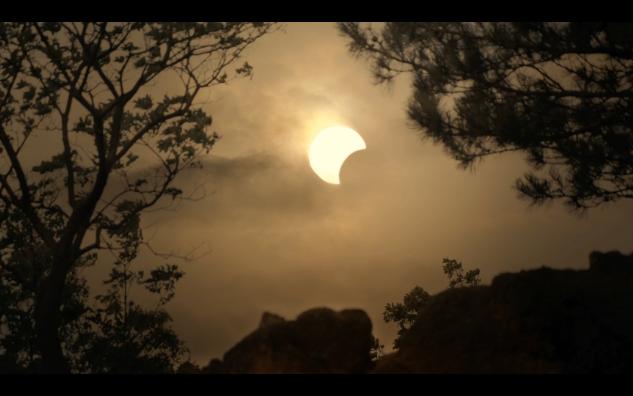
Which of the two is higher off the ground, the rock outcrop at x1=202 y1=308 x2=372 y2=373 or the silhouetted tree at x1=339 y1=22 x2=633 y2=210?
the silhouetted tree at x1=339 y1=22 x2=633 y2=210

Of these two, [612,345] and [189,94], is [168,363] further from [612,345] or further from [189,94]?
[612,345]

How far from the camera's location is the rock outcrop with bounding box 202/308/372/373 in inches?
259

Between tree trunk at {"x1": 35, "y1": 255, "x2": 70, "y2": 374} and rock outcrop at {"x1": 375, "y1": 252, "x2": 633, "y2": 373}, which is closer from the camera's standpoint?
rock outcrop at {"x1": 375, "y1": 252, "x2": 633, "y2": 373}

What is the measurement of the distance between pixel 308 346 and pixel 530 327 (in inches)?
82.3

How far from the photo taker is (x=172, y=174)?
971 cm

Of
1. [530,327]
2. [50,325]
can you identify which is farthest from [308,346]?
[50,325]

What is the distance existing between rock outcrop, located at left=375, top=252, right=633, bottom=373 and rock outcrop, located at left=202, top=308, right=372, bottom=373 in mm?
347

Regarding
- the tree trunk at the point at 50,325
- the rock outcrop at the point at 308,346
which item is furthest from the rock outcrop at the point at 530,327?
the tree trunk at the point at 50,325

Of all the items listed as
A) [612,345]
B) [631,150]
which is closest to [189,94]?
[631,150]

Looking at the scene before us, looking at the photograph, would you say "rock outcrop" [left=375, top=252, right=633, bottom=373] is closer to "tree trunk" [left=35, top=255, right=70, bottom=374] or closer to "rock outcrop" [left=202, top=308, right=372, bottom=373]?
"rock outcrop" [left=202, top=308, right=372, bottom=373]

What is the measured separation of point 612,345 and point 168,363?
6916 mm

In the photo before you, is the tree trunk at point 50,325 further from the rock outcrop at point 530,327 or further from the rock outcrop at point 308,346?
the rock outcrop at point 530,327

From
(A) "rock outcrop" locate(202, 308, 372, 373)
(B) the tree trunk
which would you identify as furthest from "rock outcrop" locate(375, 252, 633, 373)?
(B) the tree trunk

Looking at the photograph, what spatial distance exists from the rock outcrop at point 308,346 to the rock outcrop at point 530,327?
0.35m
